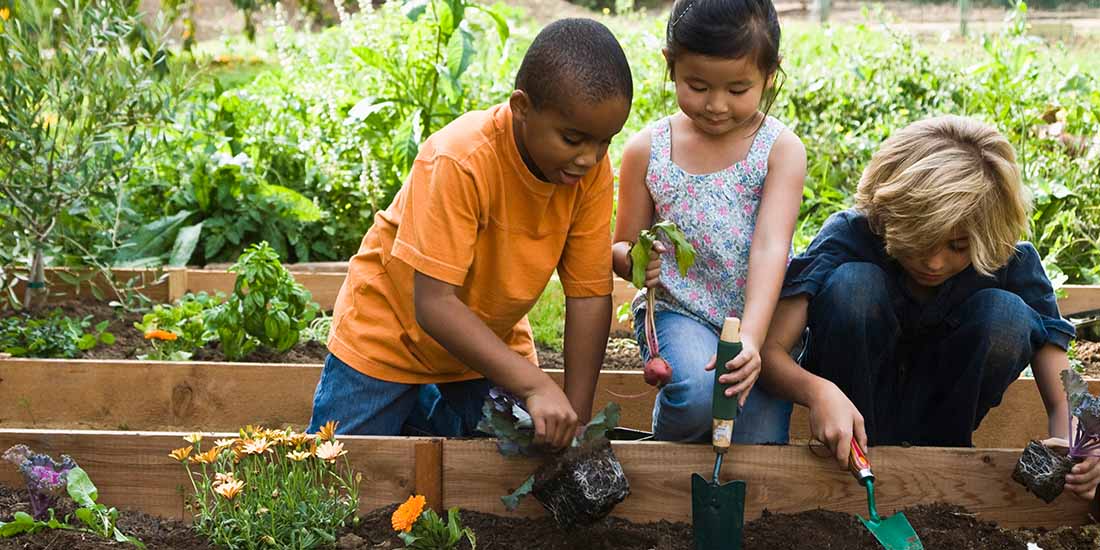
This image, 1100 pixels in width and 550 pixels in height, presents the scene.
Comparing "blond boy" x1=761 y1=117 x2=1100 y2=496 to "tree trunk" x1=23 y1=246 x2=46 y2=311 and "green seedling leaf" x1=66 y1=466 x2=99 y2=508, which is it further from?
"tree trunk" x1=23 y1=246 x2=46 y2=311

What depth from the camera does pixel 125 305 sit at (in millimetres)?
4020

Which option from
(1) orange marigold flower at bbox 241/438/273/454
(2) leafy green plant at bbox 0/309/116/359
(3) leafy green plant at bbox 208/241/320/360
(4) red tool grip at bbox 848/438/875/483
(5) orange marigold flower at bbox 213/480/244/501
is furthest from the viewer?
(2) leafy green plant at bbox 0/309/116/359

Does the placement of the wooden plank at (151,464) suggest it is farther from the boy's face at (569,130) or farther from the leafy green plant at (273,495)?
the boy's face at (569,130)

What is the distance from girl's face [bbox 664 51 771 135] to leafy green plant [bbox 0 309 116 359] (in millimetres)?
2189

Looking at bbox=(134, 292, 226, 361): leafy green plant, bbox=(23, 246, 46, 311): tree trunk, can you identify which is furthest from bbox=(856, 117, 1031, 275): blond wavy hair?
bbox=(23, 246, 46, 311): tree trunk

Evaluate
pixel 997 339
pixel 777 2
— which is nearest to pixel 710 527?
pixel 997 339

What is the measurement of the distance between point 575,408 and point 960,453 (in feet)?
2.75

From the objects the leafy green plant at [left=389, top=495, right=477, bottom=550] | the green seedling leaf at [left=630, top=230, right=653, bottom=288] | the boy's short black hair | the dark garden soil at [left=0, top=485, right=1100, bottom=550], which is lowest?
the dark garden soil at [left=0, top=485, right=1100, bottom=550]

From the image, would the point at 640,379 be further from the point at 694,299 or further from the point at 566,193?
the point at 566,193

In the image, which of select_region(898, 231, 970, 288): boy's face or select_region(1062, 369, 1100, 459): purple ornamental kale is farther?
select_region(898, 231, 970, 288): boy's face

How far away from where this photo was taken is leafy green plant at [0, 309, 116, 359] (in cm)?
366

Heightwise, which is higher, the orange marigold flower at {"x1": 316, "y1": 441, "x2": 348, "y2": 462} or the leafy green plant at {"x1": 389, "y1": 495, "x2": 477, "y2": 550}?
the orange marigold flower at {"x1": 316, "y1": 441, "x2": 348, "y2": 462}

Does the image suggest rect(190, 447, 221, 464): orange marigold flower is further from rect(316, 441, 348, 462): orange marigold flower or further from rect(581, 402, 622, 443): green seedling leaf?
rect(581, 402, 622, 443): green seedling leaf

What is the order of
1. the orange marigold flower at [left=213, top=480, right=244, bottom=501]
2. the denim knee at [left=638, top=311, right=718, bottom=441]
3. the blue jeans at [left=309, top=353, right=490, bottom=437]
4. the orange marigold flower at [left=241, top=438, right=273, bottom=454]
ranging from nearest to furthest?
the orange marigold flower at [left=213, top=480, right=244, bottom=501] < the orange marigold flower at [left=241, top=438, right=273, bottom=454] < the denim knee at [left=638, top=311, right=718, bottom=441] < the blue jeans at [left=309, top=353, right=490, bottom=437]
